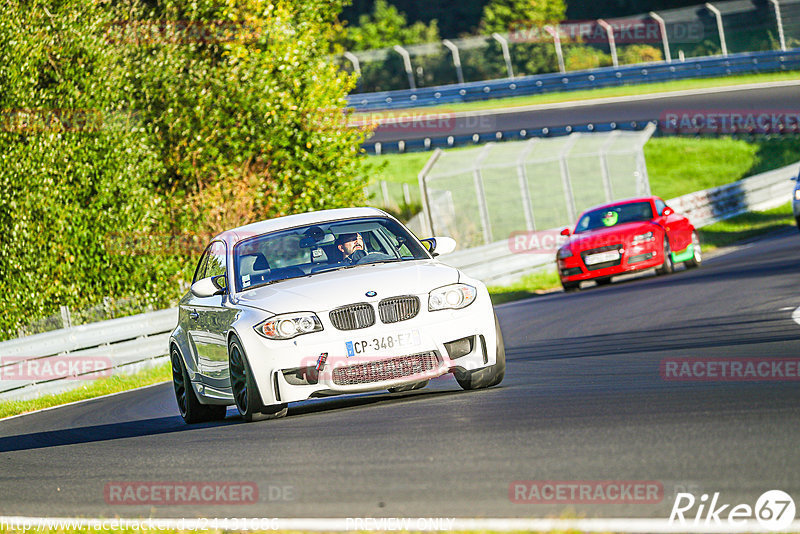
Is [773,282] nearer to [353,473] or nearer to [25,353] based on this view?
[25,353]

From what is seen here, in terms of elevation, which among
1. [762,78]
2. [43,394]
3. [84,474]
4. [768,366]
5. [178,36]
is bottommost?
[762,78]

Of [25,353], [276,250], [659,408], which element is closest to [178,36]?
[25,353]

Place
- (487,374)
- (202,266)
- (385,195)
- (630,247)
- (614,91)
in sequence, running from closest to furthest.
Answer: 1. (487,374)
2. (202,266)
3. (630,247)
4. (385,195)
5. (614,91)

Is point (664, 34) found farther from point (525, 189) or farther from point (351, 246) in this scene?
point (351, 246)

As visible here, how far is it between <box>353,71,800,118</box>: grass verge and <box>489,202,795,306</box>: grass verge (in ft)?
41.7

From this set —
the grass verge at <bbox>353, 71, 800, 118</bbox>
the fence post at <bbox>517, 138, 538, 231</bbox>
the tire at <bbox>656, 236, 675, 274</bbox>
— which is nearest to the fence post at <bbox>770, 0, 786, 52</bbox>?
the grass verge at <bbox>353, 71, 800, 118</bbox>

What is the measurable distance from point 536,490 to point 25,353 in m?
11.3

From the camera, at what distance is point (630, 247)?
2091 cm

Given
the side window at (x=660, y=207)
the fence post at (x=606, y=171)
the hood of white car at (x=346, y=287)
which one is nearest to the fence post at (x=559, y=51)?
the fence post at (x=606, y=171)

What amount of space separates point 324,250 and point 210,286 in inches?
35.4

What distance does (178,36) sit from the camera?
81.4ft

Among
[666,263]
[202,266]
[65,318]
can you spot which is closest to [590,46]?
[666,263]

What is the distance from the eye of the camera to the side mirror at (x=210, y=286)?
30.7 ft

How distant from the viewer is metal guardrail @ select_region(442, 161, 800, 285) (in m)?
23.9
